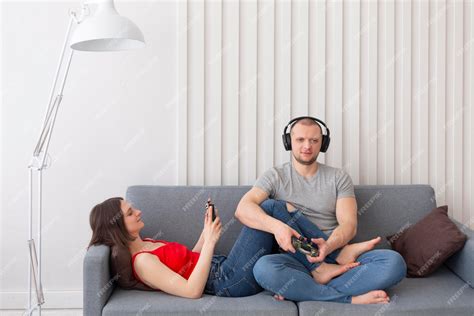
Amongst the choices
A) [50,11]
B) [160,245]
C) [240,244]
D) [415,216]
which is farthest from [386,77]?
[50,11]

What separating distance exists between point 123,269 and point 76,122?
1.13 meters

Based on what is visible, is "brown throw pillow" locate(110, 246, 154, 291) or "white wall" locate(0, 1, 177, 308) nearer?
"brown throw pillow" locate(110, 246, 154, 291)

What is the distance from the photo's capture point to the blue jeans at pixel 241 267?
2568 millimetres

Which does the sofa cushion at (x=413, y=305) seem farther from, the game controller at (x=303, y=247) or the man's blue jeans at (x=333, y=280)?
the game controller at (x=303, y=247)

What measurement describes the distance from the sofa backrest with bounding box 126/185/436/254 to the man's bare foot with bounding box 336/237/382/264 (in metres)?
0.33

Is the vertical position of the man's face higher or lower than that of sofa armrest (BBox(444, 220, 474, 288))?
higher

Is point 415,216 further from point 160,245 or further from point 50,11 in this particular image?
point 50,11

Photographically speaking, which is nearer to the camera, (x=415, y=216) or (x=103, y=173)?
(x=415, y=216)

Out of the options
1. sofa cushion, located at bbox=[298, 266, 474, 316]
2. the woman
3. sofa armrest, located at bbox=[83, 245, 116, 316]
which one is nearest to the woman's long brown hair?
the woman

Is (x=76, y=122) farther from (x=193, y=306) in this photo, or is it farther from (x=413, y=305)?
(x=413, y=305)

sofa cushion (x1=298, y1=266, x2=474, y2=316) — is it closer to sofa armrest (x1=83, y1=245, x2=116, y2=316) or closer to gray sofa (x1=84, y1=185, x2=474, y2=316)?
gray sofa (x1=84, y1=185, x2=474, y2=316)

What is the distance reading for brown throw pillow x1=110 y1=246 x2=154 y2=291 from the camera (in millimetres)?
2527

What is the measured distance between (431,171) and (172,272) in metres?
1.72

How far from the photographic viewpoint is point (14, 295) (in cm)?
338
